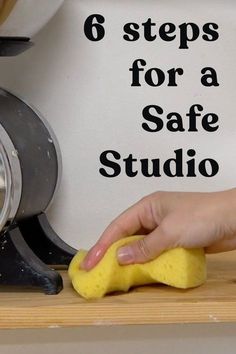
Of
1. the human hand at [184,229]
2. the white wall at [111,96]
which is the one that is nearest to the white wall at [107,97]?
the white wall at [111,96]

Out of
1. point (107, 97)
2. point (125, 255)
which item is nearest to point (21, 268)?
point (125, 255)

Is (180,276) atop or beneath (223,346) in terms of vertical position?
atop

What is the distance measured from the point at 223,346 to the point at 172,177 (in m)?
0.26

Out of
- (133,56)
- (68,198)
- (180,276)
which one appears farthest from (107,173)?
(180,276)

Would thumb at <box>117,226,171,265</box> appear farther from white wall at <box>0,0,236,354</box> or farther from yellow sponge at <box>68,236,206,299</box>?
white wall at <box>0,0,236,354</box>

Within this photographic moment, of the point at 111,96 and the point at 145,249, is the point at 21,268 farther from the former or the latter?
the point at 111,96

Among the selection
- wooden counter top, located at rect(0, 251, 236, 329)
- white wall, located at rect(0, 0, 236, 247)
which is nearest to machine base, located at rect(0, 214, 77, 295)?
wooden counter top, located at rect(0, 251, 236, 329)

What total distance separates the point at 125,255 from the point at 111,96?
311 mm

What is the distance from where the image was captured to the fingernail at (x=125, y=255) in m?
0.87

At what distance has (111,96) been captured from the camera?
1114mm

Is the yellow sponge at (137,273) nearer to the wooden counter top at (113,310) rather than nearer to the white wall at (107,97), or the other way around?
the wooden counter top at (113,310)

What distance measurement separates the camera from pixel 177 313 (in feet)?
2.74

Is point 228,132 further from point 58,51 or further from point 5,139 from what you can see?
point 5,139

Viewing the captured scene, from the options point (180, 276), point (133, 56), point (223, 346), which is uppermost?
point (133, 56)
